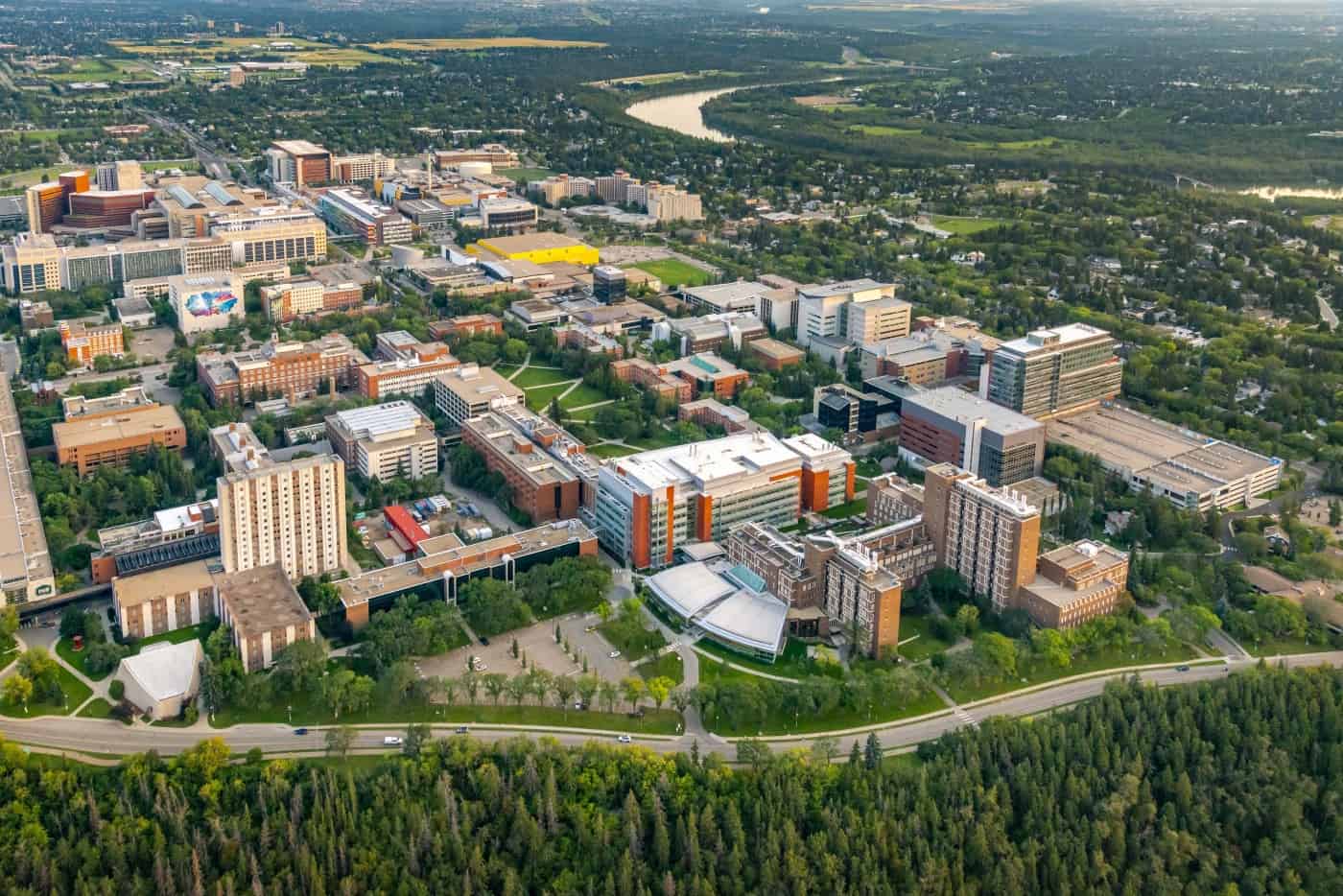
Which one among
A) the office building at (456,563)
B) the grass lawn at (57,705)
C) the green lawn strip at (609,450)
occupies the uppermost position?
the office building at (456,563)

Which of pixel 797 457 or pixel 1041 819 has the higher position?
pixel 797 457

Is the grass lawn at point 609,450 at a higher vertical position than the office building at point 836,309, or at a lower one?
lower

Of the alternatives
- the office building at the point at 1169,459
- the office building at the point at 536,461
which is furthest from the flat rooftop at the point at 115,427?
the office building at the point at 1169,459

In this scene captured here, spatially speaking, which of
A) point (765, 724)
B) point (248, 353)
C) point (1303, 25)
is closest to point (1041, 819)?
point (765, 724)

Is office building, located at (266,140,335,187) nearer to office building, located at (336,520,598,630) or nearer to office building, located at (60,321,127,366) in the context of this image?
office building, located at (60,321,127,366)

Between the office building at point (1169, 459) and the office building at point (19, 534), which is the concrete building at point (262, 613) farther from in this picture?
the office building at point (1169, 459)

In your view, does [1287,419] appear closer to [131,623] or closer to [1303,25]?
[131,623]

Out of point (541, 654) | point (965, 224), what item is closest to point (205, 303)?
point (541, 654)
